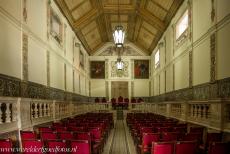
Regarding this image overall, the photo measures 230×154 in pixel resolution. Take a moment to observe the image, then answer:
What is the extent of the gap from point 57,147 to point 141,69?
27.5 m

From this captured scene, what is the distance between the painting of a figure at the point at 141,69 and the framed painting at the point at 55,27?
16357 mm

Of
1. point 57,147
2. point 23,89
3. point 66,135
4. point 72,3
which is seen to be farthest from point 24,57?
point 72,3

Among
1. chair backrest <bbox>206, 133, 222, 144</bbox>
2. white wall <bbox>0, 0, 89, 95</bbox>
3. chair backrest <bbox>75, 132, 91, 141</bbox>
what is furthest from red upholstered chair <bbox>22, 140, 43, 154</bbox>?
chair backrest <bbox>206, 133, 222, 144</bbox>

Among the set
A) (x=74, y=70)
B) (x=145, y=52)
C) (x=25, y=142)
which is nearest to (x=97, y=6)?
(x=74, y=70)

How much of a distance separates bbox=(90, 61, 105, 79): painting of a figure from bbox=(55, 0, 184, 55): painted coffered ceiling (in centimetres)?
447

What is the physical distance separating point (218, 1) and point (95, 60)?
927 inches

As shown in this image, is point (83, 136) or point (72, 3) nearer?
point (83, 136)

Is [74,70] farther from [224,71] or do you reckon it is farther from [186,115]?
[224,71]

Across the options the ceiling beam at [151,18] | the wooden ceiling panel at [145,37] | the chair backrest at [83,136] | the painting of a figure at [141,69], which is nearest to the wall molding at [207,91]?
the chair backrest at [83,136]

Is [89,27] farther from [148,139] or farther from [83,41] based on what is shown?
[148,139]

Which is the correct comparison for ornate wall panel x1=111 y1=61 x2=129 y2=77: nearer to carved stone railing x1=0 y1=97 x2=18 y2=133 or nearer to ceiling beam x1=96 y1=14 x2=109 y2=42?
ceiling beam x1=96 y1=14 x2=109 y2=42

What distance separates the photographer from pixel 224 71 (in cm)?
925

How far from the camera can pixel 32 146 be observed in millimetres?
5906

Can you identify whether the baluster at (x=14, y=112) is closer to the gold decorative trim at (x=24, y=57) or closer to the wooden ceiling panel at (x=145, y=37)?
the gold decorative trim at (x=24, y=57)
